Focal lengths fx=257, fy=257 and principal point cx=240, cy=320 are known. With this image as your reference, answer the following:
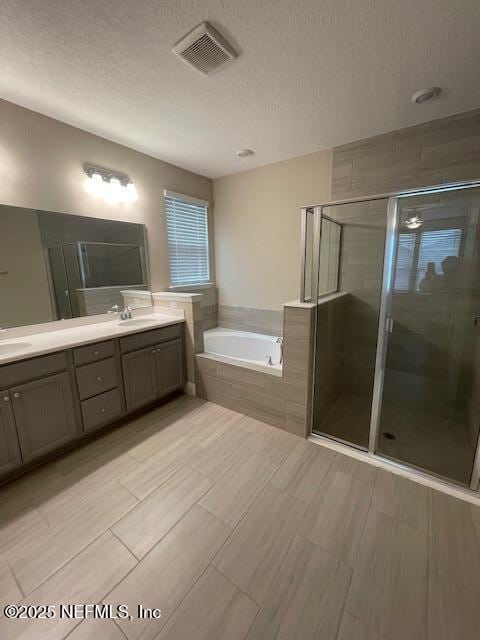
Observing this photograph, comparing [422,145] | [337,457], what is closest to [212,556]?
[337,457]

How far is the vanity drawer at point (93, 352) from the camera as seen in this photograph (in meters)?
1.84

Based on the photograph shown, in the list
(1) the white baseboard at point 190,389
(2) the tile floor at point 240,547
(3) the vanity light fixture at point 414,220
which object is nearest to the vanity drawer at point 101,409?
(2) the tile floor at point 240,547

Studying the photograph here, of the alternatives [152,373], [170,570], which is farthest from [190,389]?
[170,570]

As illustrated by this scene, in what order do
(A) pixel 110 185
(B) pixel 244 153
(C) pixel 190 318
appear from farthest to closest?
(B) pixel 244 153 < (C) pixel 190 318 < (A) pixel 110 185

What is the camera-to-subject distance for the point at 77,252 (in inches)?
89.7

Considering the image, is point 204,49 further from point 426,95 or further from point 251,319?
point 251,319

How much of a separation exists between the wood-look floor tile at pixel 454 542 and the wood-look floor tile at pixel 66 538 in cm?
161

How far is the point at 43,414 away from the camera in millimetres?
1688

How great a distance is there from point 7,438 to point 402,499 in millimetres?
2383

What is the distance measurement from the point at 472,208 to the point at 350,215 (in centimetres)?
93

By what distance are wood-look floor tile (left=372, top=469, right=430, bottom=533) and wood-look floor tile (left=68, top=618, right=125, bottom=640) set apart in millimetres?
1350

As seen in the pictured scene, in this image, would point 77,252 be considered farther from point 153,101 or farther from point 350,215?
point 350,215

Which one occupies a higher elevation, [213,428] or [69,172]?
[69,172]

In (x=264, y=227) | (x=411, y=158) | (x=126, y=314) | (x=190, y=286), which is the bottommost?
(x=126, y=314)
